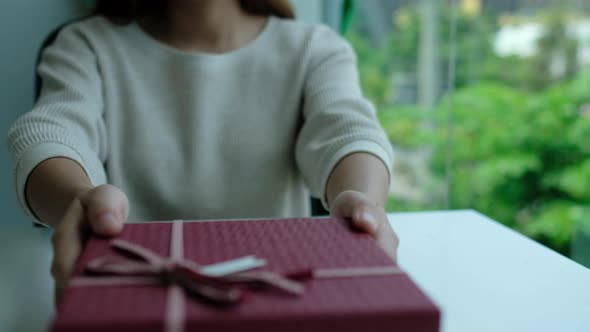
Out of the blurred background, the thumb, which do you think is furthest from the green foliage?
the thumb

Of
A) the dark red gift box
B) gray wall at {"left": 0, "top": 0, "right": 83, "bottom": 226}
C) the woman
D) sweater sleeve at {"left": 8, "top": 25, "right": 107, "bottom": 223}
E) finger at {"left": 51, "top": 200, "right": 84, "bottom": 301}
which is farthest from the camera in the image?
gray wall at {"left": 0, "top": 0, "right": 83, "bottom": 226}

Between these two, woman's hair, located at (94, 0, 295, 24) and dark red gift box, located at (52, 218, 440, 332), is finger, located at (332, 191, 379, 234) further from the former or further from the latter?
woman's hair, located at (94, 0, 295, 24)

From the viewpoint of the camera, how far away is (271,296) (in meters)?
0.28

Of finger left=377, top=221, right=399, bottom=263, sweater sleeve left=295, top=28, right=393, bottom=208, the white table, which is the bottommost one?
the white table

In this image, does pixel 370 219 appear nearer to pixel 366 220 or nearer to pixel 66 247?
pixel 366 220

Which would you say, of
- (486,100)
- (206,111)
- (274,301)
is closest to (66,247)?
(274,301)

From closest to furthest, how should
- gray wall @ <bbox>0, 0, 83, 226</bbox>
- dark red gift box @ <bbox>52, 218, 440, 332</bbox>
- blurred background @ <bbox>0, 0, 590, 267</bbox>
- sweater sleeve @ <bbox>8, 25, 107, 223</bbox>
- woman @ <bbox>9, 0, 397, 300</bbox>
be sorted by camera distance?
1. dark red gift box @ <bbox>52, 218, 440, 332</bbox>
2. sweater sleeve @ <bbox>8, 25, 107, 223</bbox>
3. woman @ <bbox>9, 0, 397, 300</bbox>
4. gray wall @ <bbox>0, 0, 83, 226</bbox>
5. blurred background @ <bbox>0, 0, 590, 267</bbox>

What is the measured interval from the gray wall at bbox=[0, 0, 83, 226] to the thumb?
0.63 m

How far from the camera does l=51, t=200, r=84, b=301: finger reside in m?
0.36

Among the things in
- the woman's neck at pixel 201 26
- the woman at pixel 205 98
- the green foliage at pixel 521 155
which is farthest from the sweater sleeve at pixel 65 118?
the green foliage at pixel 521 155

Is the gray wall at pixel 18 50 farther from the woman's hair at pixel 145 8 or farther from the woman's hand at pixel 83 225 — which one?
the woman's hand at pixel 83 225

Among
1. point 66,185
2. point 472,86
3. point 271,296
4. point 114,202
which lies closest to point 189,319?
point 271,296

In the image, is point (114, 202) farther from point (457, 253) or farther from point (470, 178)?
point (470, 178)

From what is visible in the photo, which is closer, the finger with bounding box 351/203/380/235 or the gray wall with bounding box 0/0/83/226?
the finger with bounding box 351/203/380/235
